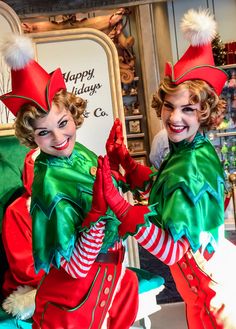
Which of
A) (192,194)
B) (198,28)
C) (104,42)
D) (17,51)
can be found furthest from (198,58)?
(104,42)

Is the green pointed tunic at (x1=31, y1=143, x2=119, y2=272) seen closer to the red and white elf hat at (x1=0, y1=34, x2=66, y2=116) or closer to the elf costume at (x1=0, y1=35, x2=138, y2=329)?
the elf costume at (x1=0, y1=35, x2=138, y2=329)

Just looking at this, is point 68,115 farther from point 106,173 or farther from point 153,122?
point 153,122

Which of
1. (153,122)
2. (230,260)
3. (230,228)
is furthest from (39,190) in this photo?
(153,122)

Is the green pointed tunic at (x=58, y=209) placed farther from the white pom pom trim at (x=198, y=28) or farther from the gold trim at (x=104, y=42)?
the gold trim at (x=104, y=42)

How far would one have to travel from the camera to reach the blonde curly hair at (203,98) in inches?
51.9

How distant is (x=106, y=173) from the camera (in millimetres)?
1195

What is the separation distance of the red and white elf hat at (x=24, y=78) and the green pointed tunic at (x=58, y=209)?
0.54 ft

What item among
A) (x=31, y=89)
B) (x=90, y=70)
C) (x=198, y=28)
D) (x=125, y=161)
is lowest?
(x=125, y=161)

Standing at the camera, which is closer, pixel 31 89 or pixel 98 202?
pixel 98 202

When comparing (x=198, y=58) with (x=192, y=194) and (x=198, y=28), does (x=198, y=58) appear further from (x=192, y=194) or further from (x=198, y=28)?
(x=192, y=194)

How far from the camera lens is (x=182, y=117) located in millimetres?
1322

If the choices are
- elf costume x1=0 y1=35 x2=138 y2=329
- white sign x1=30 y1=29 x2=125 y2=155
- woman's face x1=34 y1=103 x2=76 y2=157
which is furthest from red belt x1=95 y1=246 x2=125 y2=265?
white sign x1=30 y1=29 x2=125 y2=155

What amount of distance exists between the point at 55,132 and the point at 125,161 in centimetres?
31

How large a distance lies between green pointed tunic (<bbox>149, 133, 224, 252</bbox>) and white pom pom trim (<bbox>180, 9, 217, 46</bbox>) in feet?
0.84
